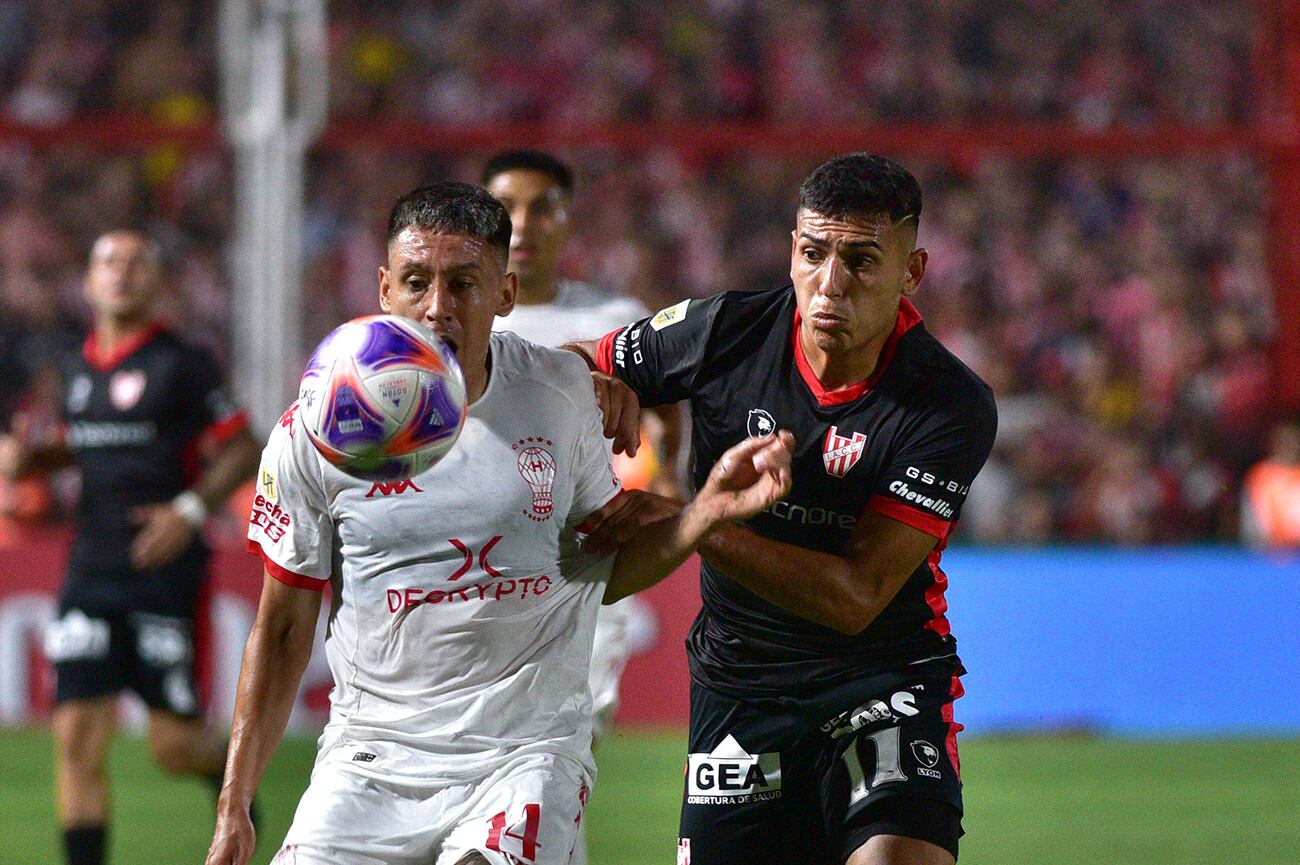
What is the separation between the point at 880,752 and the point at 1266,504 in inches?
321

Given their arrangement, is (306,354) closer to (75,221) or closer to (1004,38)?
(75,221)

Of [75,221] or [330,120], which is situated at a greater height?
[330,120]

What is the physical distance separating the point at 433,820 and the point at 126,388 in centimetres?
406

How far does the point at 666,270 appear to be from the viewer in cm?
1459

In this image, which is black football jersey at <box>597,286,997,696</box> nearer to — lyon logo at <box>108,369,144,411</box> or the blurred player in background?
the blurred player in background

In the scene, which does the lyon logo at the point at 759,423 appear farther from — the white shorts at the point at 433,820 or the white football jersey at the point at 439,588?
the white shorts at the point at 433,820

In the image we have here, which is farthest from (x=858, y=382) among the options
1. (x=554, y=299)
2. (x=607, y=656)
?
(x=554, y=299)

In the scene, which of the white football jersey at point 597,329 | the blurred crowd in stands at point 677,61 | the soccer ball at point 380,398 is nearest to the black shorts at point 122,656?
the white football jersey at point 597,329

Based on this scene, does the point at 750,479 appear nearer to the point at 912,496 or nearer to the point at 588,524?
the point at 588,524

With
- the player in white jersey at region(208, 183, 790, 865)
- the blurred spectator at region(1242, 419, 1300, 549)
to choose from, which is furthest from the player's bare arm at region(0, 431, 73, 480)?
the blurred spectator at region(1242, 419, 1300, 549)

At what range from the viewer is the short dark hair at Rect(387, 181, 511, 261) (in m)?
3.75

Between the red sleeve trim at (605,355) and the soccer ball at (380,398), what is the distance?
1062 mm


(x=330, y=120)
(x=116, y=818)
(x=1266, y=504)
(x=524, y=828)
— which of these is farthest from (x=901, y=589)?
(x=330, y=120)

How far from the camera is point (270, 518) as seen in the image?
3.76m
